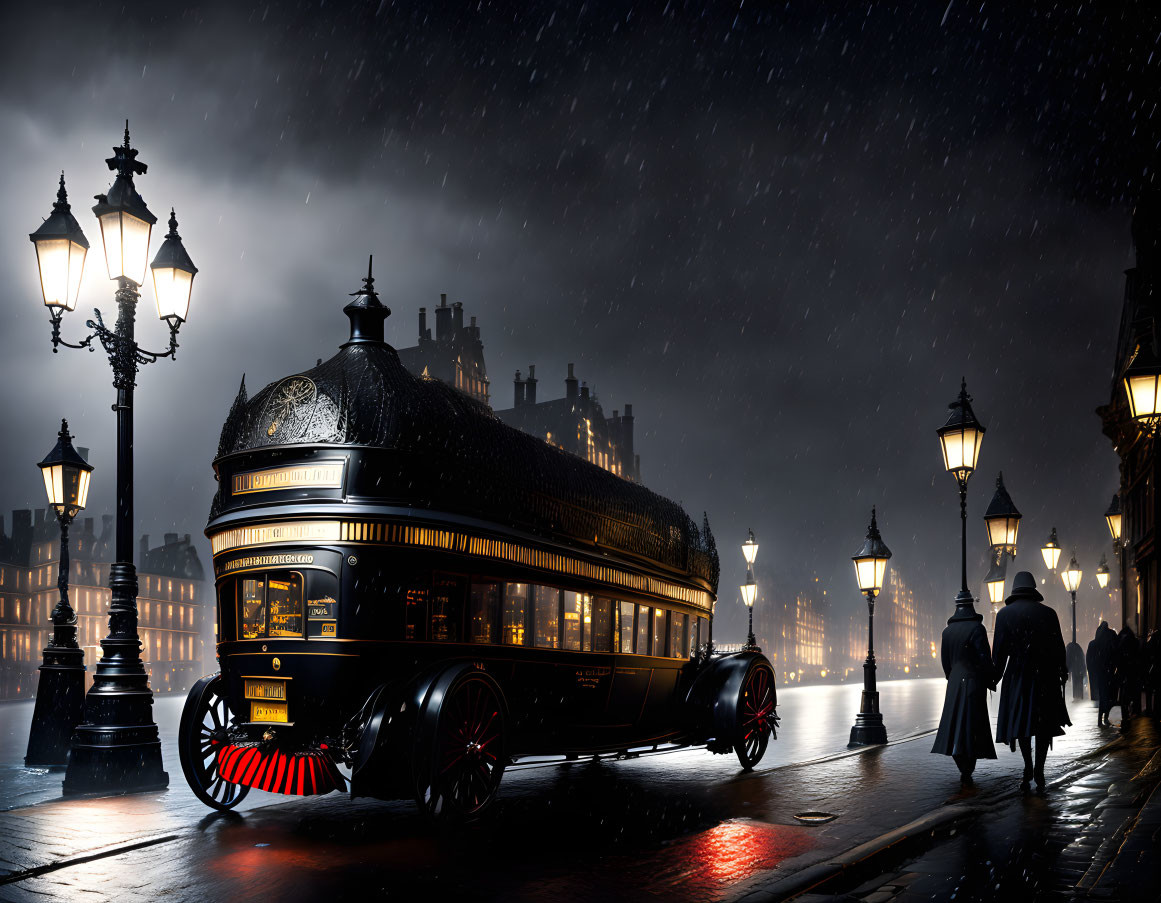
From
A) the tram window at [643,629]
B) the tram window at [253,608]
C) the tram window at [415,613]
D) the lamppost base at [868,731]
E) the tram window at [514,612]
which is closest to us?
the tram window at [415,613]

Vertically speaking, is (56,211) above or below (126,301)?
above

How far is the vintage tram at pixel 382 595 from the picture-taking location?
8.41 meters

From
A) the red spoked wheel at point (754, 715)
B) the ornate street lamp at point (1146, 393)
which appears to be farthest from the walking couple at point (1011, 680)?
the red spoked wheel at point (754, 715)

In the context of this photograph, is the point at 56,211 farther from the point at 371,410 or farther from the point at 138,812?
the point at 138,812

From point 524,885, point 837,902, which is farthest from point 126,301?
point 837,902

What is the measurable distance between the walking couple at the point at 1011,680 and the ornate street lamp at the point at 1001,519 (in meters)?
10.2

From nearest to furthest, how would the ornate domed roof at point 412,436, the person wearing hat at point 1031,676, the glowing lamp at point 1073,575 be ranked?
the ornate domed roof at point 412,436 → the person wearing hat at point 1031,676 → the glowing lamp at point 1073,575

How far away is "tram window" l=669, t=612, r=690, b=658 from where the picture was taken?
13094 millimetres

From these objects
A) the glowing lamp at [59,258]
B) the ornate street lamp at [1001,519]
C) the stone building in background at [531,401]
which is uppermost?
the stone building in background at [531,401]

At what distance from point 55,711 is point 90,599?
74985 millimetres

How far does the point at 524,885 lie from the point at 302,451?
12.9ft

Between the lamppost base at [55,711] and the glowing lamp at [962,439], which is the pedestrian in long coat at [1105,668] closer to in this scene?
the glowing lamp at [962,439]

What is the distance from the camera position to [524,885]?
22.1 ft

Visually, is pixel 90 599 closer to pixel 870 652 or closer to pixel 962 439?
pixel 870 652
